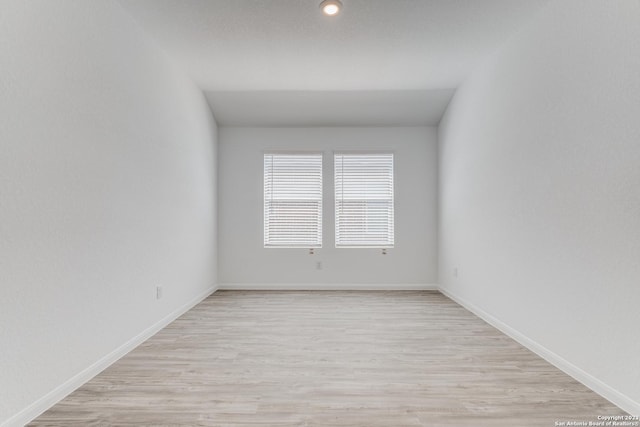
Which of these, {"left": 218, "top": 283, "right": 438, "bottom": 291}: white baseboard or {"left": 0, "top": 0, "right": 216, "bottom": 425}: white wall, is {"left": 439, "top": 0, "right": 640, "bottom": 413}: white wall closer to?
{"left": 218, "top": 283, "right": 438, "bottom": 291}: white baseboard

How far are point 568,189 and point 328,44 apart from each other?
7.49 ft

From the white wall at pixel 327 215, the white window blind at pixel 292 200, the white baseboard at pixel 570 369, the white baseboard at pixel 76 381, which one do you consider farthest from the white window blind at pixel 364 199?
the white baseboard at pixel 76 381

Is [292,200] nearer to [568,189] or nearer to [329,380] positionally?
[329,380]

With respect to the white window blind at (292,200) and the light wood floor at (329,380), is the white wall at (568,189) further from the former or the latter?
the white window blind at (292,200)

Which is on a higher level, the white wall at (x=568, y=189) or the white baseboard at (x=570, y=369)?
the white wall at (x=568, y=189)

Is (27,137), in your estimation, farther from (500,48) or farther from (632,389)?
(500,48)

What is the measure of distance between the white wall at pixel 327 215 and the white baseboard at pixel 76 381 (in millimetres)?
1775

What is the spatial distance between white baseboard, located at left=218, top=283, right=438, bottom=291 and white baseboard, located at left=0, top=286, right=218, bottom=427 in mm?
1664

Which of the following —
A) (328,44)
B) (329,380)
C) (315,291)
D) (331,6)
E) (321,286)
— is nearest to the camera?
(329,380)

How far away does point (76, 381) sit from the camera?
1954mm

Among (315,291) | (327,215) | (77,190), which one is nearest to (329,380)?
(77,190)

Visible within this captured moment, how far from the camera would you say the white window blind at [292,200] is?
4.89 meters

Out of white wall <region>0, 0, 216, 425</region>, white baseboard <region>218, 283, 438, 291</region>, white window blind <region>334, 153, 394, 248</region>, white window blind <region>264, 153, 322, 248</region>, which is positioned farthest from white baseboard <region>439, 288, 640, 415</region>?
white wall <region>0, 0, 216, 425</region>

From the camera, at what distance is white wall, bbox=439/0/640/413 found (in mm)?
1779
